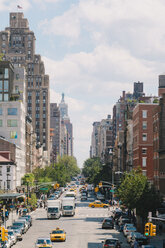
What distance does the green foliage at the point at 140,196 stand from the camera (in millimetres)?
69562

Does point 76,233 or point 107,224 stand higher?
point 107,224

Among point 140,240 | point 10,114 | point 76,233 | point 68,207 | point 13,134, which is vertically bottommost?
point 76,233

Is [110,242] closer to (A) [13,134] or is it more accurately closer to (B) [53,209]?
(B) [53,209]

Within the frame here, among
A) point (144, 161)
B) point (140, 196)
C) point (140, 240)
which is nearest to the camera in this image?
point (140, 240)

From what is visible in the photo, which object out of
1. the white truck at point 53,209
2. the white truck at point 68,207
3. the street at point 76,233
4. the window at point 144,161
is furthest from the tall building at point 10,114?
the street at point 76,233

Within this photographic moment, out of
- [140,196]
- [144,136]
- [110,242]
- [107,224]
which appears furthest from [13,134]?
[110,242]

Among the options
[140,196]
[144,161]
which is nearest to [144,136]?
[144,161]

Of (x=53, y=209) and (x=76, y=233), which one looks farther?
(x=53, y=209)

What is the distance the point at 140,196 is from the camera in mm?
72875

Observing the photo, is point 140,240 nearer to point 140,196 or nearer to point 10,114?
point 140,196

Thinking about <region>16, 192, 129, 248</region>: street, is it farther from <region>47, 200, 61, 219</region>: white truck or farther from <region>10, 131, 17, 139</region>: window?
<region>10, 131, 17, 139</region>: window

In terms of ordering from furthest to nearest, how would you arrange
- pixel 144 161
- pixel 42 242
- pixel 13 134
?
pixel 13 134, pixel 144 161, pixel 42 242

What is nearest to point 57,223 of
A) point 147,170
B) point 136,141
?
point 147,170

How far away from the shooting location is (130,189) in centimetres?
7450
